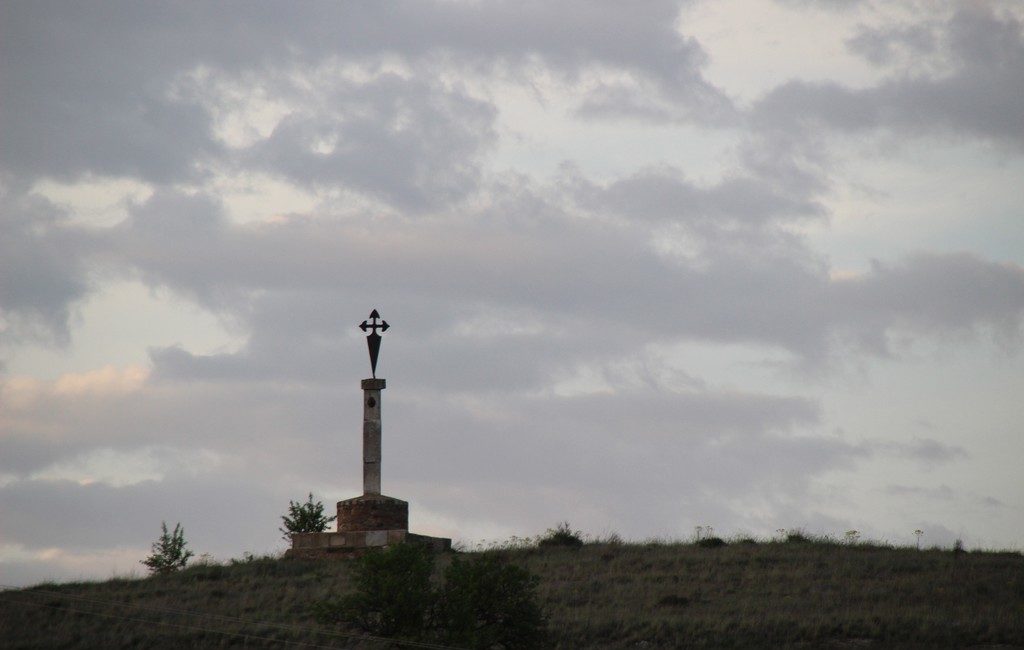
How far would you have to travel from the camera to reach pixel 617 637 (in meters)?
30.6

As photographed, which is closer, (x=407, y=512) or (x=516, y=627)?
(x=516, y=627)

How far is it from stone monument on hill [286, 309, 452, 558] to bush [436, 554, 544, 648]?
30.5 feet

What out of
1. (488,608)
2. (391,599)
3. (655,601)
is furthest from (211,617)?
(655,601)

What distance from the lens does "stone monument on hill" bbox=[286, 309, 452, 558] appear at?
128ft

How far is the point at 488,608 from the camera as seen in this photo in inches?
1133

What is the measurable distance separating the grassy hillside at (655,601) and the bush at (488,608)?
1.55 meters

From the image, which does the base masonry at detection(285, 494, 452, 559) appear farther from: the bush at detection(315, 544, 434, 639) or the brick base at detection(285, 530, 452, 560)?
the bush at detection(315, 544, 434, 639)

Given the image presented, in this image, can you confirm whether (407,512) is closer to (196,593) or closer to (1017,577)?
(196,593)

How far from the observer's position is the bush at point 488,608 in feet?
93.0

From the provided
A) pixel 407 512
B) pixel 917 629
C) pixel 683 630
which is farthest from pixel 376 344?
pixel 917 629

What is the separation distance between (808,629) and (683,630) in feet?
9.25

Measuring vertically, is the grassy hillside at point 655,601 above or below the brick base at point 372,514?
below

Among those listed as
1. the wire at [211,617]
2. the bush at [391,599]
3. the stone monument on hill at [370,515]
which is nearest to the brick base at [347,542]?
the stone monument on hill at [370,515]

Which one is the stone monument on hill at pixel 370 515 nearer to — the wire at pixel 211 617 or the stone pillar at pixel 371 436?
the stone pillar at pixel 371 436
